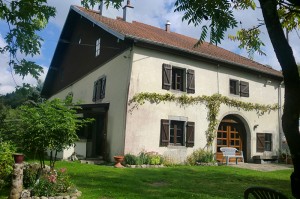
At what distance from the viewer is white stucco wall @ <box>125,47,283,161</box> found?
578 inches

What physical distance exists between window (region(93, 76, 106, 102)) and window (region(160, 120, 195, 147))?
415 cm

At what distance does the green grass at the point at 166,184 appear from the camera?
7.75m

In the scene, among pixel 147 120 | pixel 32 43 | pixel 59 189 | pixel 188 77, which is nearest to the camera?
pixel 32 43

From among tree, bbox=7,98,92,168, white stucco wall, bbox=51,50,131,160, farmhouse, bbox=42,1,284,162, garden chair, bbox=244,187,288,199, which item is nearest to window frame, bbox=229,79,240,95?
farmhouse, bbox=42,1,284,162

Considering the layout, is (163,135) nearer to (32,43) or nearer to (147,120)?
(147,120)

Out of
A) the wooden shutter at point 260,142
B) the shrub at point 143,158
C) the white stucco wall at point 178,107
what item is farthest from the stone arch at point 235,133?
the shrub at point 143,158

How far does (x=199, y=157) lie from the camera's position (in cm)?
1608

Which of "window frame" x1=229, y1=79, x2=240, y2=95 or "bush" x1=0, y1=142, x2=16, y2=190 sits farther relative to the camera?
"window frame" x1=229, y1=79, x2=240, y2=95

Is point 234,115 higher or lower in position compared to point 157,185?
higher

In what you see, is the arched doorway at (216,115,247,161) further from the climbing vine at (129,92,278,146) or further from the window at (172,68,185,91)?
the window at (172,68,185,91)

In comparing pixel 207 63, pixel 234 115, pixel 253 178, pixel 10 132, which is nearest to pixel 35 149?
pixel 10 132

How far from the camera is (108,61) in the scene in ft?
56.2

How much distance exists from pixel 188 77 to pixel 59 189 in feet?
35.3

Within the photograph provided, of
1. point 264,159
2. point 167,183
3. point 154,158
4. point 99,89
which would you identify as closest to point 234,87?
point 264,159
